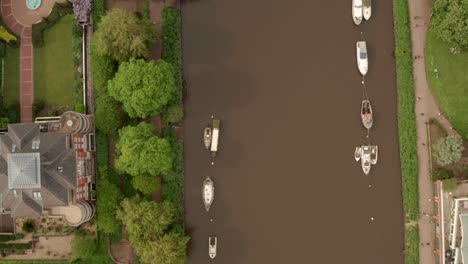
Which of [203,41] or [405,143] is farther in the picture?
[203,41]

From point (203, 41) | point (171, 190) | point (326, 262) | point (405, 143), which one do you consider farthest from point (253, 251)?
point (203, 41)

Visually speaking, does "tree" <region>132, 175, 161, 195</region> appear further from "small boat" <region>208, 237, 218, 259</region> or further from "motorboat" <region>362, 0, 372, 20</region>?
"motorboat" <region>362, 0, 372, 20</region>

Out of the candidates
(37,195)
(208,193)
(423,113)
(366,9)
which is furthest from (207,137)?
(423,113)

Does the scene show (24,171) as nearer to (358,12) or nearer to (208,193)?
(208,193)

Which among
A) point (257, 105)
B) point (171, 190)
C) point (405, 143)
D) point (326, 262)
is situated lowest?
point (326, 262)

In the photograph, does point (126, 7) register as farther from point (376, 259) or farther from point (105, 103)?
point (376, 259)

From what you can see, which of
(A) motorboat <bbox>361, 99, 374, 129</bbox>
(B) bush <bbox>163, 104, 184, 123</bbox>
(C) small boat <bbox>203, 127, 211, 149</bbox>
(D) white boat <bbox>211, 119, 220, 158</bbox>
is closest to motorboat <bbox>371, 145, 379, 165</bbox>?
(A) motorboat <bbox>361, 99, 374, 129</bbox>

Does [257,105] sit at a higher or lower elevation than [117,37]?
lower
